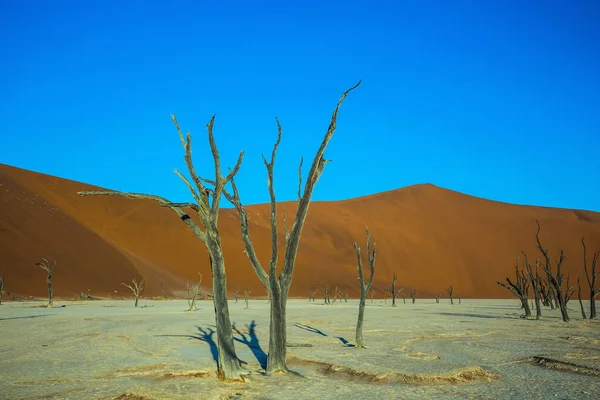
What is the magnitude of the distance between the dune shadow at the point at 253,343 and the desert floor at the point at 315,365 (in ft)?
0.13

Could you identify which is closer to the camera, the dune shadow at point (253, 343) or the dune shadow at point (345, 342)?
the dune shadow at point (253, 343)

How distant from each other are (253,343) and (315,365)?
15.5ft

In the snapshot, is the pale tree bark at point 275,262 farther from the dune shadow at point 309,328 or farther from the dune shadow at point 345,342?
the dune shadow at point 309,328

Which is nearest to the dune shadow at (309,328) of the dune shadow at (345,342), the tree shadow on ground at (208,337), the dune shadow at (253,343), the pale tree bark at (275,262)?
the dune shadow at (345,342)

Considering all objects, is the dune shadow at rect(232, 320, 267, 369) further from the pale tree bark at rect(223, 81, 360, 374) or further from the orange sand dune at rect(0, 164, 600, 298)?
the orange sand dune at rect(0, 164, 600, 298)

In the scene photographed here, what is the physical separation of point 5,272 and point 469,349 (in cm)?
5264

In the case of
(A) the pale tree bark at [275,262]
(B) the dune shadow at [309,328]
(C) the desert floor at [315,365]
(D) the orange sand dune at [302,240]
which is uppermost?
(D) the orange sand dune at [302,240]

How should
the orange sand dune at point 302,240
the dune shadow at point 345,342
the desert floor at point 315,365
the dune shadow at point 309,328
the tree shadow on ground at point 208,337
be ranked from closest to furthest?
the desert floor at point 315,365, the tree shadow on ground at point 208,337, the dune shadow at point 345,342, the dune shadow at point 309,328, the orange sand dune at point 302,240

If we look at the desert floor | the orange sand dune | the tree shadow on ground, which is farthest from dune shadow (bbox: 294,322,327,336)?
the orange sand dune

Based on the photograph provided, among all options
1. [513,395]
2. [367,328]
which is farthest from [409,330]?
[513,395]

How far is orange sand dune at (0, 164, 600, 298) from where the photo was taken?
6069 centimetres

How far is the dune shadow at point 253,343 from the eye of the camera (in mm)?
12680

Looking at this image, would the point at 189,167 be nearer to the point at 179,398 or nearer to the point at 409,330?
the point at 179,398

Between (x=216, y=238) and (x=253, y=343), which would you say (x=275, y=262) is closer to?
(x=216, y=238)
